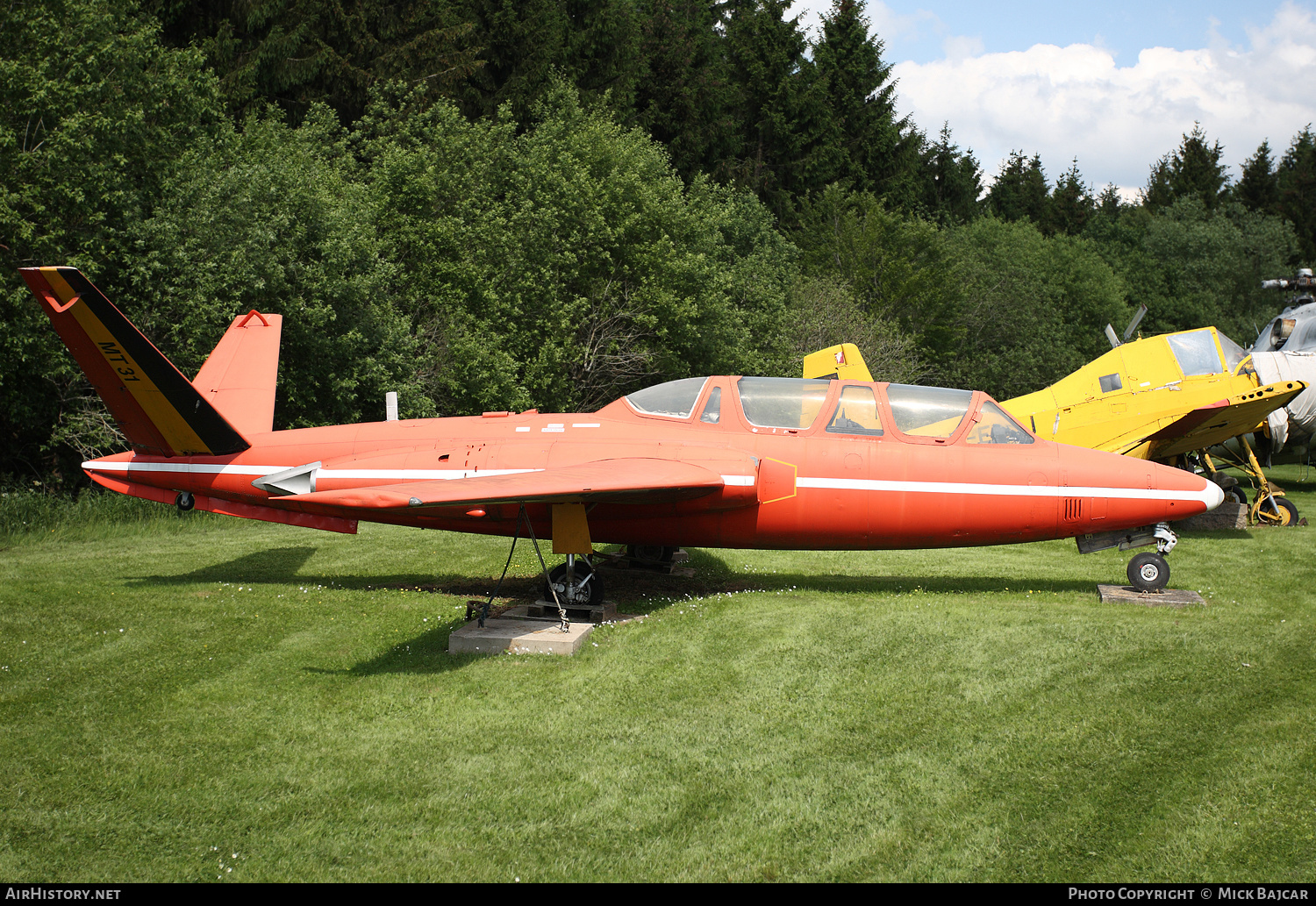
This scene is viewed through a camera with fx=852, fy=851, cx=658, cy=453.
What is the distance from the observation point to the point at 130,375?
8.91 meters

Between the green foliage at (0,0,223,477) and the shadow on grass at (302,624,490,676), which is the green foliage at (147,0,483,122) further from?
the shadow on grass at (302,624,490,676)

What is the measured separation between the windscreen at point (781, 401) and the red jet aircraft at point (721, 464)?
19 millimetres

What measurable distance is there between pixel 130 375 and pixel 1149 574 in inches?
423

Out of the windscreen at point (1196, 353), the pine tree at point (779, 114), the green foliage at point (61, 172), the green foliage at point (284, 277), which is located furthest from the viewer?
the pine tree at point (779, 114)

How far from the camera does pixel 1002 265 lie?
5578 centimetres

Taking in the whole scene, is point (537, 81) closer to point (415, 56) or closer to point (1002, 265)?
point (415, 56)

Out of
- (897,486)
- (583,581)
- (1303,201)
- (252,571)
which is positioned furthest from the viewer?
(1303,201)

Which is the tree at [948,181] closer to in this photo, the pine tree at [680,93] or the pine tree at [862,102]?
the pine tree at [862,102]

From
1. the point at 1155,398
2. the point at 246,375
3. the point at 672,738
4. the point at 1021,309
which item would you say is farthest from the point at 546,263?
the point at 1021,309

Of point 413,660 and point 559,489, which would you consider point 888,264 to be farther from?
point 413,660

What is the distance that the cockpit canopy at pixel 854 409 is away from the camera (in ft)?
28.9

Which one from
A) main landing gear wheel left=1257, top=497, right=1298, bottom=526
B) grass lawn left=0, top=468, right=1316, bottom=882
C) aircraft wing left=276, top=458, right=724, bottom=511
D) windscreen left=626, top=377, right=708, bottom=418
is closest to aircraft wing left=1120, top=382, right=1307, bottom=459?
main landing gear wheel left=1257, top=497, right=1298, bottom=526

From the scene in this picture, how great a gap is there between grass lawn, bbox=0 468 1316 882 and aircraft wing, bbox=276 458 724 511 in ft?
4.22

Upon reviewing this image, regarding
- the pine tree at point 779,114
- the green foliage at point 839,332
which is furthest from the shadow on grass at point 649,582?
the pine tree at point 779,114
